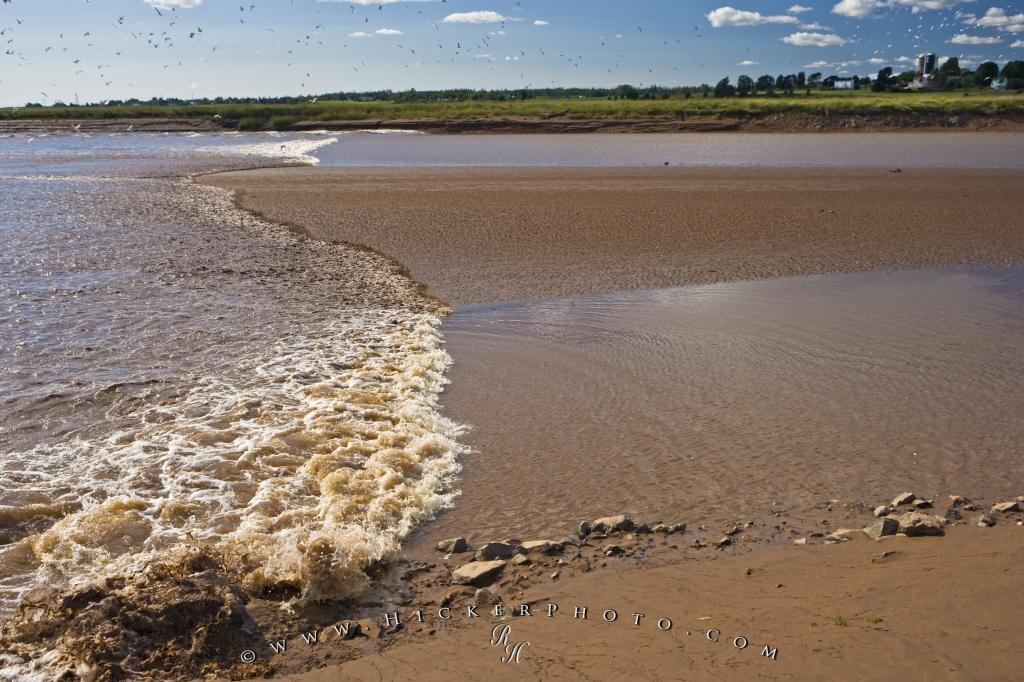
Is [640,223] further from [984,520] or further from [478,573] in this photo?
[478,573]

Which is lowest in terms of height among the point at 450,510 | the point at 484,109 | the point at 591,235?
the point at 450,510

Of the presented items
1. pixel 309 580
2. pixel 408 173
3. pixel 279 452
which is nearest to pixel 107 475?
pixel 279 452

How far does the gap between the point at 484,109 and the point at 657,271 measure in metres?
58.3

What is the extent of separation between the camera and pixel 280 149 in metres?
43.0

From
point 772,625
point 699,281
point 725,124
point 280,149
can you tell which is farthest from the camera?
point 725,124

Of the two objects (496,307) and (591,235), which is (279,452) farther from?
(591,235)

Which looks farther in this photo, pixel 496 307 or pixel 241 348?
pixel 496 307

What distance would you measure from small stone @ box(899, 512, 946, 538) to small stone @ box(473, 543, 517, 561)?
2.51m

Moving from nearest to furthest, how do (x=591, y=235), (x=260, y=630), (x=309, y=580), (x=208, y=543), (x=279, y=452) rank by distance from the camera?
(x=260, y=630)
(x=309, y=580)
(x=208, y=543)
(x=279, y=452)
(x=591, y=235)

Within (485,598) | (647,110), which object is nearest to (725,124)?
(647,110)

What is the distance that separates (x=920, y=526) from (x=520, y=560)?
101 inches

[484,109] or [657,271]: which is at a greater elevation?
[484,109]

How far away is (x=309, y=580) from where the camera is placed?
474 centimetres

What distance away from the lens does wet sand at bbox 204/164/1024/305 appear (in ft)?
45.9
